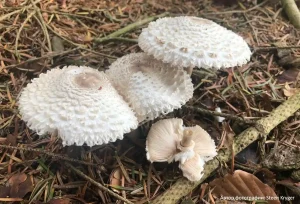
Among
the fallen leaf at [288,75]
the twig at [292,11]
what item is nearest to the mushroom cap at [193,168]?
the fallen leaf at [288,75]

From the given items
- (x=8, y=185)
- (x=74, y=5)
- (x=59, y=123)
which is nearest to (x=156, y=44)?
(x=59, y=123)

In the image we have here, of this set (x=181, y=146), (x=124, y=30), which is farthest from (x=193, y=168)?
(x=124, y=30)

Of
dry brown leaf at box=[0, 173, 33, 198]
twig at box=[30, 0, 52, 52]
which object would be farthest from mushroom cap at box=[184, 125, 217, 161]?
twig at box=[30, 0, 52, 52]

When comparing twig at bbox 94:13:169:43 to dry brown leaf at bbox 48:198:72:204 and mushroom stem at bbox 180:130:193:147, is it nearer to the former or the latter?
mushroom stem at bbox 180:130:193:147

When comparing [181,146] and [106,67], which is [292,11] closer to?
[106,67]

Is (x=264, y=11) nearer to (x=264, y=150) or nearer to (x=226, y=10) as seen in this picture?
(x=226, y=10)
